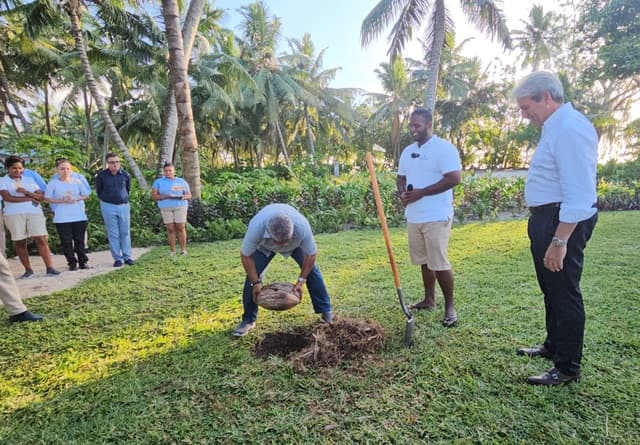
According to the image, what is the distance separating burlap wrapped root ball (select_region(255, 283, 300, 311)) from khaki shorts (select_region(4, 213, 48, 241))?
4057mm

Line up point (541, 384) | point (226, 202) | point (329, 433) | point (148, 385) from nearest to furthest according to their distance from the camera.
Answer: point (329, 433) < point (541, 384) < point (148, 385) < point (226, 202)

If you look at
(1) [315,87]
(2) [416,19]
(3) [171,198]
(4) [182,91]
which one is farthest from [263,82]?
(3) [171,198]

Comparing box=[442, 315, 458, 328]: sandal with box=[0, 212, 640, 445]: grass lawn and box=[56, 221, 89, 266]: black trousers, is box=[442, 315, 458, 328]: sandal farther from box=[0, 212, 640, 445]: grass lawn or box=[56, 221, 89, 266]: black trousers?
box=[56, 221, 89, 266]: black trousers

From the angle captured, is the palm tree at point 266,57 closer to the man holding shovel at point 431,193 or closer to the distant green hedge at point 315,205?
the distant green hedge at point 315,205

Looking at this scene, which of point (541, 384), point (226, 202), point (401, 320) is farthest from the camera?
point (226, 202)

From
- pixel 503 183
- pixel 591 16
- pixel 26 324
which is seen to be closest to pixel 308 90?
pixel 591 16

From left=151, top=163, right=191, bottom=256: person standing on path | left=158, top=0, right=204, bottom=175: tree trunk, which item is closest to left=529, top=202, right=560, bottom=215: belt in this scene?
left=151, top=163, right=191, bottom=256: person standing on path

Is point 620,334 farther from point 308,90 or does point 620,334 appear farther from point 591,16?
point 308,90

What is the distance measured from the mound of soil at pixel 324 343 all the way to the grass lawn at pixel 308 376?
10 centimetres

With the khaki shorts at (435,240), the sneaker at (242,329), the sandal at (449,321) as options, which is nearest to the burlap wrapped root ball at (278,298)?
the sneaker at (242,329)

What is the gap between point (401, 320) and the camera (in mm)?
3242

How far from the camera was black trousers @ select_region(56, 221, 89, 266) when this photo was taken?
521 centimetres

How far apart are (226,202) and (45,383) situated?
560cm

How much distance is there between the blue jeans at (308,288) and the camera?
2900mm
